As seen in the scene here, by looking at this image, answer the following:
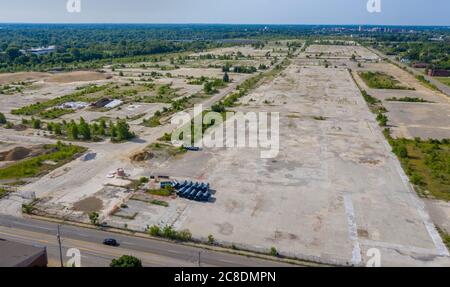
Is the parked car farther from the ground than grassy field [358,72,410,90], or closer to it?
closer to it

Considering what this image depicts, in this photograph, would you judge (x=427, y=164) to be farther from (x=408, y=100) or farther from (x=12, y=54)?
(x=12, y=54)

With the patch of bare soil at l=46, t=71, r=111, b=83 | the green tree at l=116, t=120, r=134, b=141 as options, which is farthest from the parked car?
the patch of bare soil at l=46, t=71, r=111, b=83

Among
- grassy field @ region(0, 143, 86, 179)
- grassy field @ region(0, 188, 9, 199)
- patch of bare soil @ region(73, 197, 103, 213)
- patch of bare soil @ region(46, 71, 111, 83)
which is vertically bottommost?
patch of bare soil @ region(73, 197, 103, 213)

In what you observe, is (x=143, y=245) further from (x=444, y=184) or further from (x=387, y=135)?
(x=387, y=135)

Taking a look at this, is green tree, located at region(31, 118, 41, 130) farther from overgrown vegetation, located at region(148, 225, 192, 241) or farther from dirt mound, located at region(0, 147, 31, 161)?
overgrown vegetation, located at region(148, 225, 192, 241)

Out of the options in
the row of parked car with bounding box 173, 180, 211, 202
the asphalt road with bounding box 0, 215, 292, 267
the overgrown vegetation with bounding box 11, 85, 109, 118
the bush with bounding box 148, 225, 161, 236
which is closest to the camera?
the asphalt road with bounding box 0, 215, 292, 267

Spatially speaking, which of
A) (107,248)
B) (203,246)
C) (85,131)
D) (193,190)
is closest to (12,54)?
(85,131)

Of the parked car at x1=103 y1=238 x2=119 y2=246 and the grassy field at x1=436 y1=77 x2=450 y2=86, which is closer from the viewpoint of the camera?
the parked car at x1=103 y1=238 x2=119 y2=246
